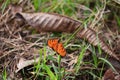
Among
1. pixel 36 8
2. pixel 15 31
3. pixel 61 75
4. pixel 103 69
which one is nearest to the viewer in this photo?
pixel 61 75

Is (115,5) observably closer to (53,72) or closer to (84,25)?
(84,25)

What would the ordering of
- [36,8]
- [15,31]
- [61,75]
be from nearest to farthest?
[61,75] < [15,31] < [36,8]

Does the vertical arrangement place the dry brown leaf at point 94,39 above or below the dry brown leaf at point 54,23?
below

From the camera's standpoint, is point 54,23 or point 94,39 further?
point 54,23

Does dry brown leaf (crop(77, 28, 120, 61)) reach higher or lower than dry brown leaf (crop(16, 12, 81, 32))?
lower

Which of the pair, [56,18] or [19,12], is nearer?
[56,18]

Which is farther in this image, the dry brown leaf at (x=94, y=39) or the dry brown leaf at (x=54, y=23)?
the dry brown leaf at (x=54, y=23)

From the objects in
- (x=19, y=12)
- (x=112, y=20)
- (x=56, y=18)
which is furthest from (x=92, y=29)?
(x=19, y=12)

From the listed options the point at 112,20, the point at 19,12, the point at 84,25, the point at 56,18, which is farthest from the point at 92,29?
the point at 19,12

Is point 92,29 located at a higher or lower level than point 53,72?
higher

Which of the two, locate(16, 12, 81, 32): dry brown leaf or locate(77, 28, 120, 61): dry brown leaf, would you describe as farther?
locate(16, 12, 81, 32): dry brown leaf
